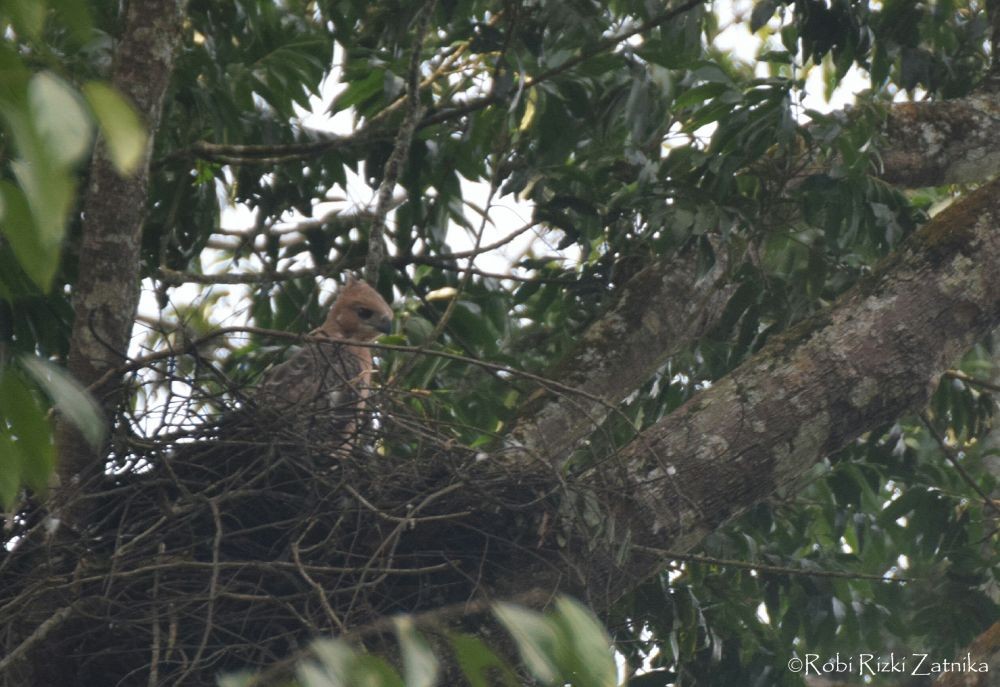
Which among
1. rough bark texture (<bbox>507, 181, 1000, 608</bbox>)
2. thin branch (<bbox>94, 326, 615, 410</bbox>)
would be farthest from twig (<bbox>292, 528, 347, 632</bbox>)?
rough bark texture (<bbox>507, 181, 1000, 608</bbox>)

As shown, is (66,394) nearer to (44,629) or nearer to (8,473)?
(8,473)

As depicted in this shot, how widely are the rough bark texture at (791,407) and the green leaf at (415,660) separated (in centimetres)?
170

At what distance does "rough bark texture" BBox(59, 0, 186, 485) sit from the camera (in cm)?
350

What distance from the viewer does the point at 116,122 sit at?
4.42 feet

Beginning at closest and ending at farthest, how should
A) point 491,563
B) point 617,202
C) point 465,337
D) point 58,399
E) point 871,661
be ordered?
1. point 58,399
2. point 491,563
3. point 617,202
4. point 465,337
5. point 871,661

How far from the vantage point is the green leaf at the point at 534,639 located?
65.4 inches

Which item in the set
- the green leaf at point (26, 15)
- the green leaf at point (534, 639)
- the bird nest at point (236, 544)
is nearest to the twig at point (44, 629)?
the bird nest at point (236, 544)

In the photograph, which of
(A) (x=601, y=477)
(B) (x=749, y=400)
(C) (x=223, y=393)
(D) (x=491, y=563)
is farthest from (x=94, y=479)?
(B) (x=749, y=400)

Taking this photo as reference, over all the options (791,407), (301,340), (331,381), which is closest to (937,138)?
(791,407)

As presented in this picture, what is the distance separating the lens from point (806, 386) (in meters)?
3.75

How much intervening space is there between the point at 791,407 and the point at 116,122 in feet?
8.94

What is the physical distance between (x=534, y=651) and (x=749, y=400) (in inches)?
86.1

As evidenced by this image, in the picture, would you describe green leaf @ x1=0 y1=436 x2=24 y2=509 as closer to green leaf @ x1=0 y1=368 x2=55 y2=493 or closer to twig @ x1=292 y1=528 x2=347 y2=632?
green leaf @ x1=0 y1=368 x2=55 y2=493

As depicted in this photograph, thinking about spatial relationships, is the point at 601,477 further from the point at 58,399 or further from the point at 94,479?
the point at 58,399
